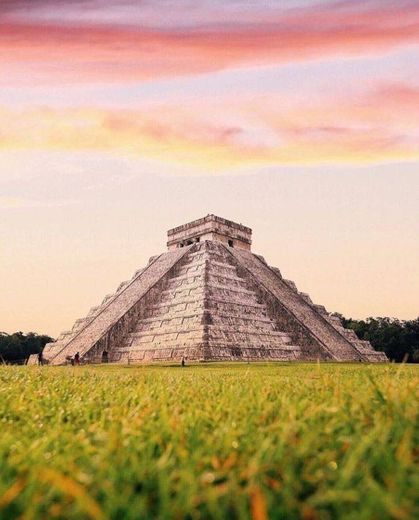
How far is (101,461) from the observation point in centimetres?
173

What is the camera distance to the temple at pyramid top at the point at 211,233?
3400 centimetres

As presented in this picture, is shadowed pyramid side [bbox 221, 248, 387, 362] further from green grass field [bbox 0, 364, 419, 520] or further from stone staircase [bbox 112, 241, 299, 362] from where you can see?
green grass field [bbox 0, 364, 419, 520]

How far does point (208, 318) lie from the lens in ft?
77.6

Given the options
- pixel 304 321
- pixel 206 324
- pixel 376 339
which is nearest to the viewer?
pixel 206 324

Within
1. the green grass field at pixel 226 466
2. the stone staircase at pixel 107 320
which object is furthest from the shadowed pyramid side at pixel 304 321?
the green grass field at pixel 226 466

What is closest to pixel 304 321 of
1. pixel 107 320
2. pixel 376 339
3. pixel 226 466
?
pixel 107 320

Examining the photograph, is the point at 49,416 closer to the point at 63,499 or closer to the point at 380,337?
the point at 63,499

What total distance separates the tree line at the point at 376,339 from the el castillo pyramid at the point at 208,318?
16.9m

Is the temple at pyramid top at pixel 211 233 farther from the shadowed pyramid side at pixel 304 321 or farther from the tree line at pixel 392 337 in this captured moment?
the tree line at pixel 392 337

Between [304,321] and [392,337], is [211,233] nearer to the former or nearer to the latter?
[304,321]

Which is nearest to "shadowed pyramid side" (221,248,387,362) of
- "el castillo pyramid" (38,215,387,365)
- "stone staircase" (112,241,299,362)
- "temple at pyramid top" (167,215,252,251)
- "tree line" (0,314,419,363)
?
"el castillo pyramid" (38,215,387,365)

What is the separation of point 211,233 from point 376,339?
75.3 feet

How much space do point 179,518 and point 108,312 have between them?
29.0 m

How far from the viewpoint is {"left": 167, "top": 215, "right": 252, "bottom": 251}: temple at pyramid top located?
34003mm
